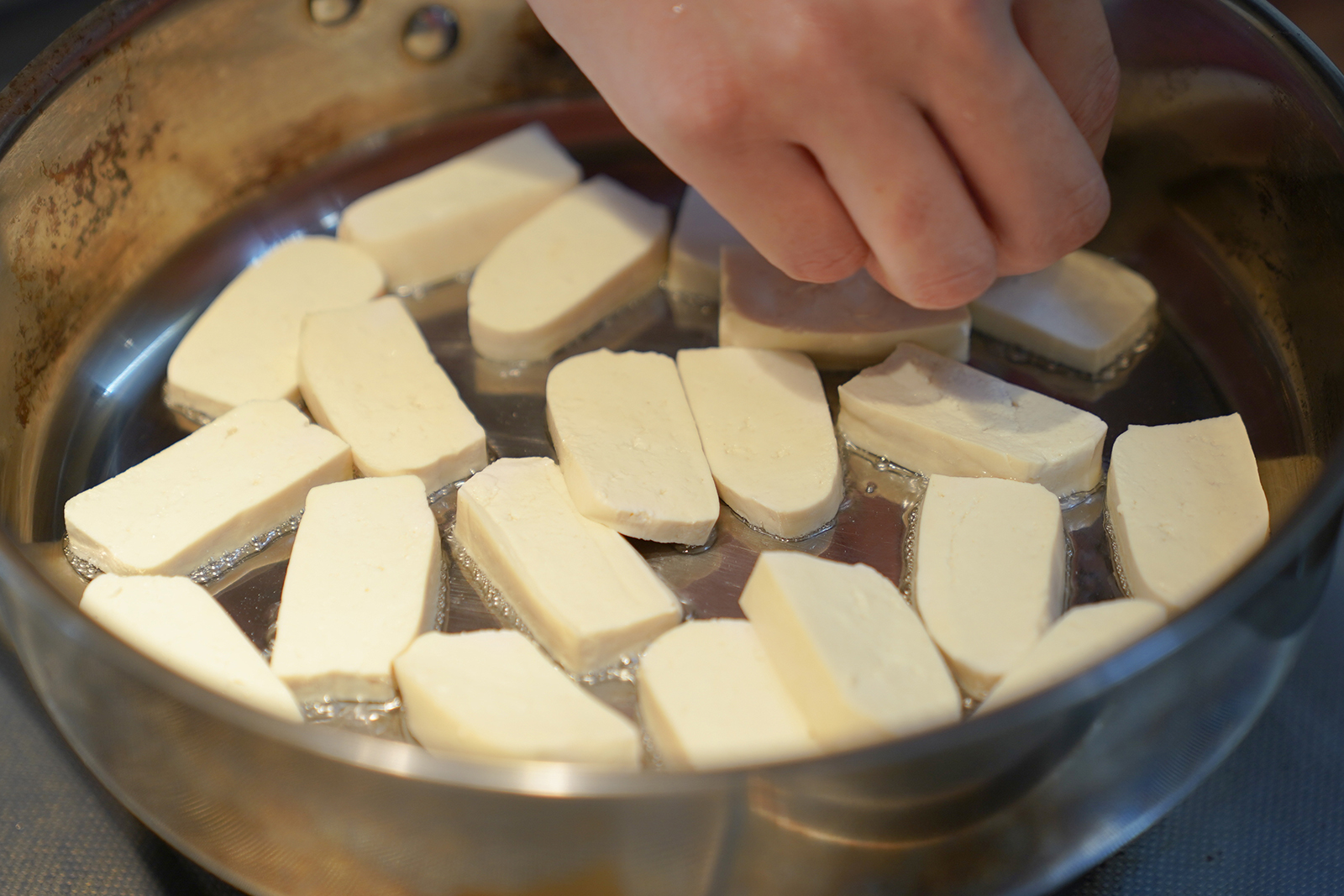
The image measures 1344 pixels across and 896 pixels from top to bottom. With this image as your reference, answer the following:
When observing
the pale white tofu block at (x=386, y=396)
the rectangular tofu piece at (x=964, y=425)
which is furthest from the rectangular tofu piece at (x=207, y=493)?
the rectangular tofu piece at (x=964, y=425)

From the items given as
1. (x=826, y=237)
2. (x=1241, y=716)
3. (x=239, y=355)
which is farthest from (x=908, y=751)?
(x=239, y=355)

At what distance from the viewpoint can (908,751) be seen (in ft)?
1.74

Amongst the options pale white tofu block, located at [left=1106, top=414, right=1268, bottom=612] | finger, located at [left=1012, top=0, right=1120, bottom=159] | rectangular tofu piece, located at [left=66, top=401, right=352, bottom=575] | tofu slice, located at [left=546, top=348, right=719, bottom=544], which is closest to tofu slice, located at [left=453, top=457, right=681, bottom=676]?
tofu slice, located at [left=546, top=348, right=719, bottom=544]

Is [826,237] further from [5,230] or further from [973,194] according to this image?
[5,230]

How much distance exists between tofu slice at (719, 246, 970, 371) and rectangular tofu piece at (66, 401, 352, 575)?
393 millimetres

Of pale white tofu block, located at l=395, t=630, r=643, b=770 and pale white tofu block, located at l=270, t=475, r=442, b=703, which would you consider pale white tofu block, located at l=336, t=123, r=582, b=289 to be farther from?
pale white tofu block, located at l=395, t=630, r=643, b=770

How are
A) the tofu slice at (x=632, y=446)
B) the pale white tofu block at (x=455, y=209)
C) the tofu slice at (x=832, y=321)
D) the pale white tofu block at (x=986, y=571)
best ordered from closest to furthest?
the pale white tofu block at (x=986, y=571) → the tofu slice at (x=632, y=446) → the tofu slice at (x=832, y=321) → the pale white tofu block at (x=455, y=209)

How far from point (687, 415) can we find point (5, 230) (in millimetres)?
636

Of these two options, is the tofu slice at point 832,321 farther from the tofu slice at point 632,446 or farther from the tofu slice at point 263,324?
the tofu slice at point 263,324

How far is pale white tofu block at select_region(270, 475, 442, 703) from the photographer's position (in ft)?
2.73

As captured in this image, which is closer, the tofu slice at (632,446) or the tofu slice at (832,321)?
the tofu slice at (632,446)

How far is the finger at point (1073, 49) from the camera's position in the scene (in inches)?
34.7

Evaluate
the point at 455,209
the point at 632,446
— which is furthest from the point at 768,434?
the point at 455,209

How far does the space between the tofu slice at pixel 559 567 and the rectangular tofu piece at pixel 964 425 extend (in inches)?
10.1
